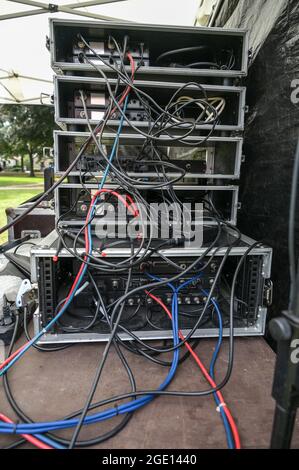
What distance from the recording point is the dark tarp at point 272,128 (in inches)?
34.3

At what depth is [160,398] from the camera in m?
0.65

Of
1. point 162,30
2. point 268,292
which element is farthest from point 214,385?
point 162,30

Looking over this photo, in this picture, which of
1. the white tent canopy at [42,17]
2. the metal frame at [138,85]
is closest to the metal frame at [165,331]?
the metal frame at [138,85]

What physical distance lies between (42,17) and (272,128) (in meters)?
2.09

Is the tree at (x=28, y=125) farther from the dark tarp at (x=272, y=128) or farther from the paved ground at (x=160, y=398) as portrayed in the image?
the paved ground at (x=160, y=398)

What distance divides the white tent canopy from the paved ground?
4.22 ft

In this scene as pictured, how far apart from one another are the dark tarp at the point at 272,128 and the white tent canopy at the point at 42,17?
102cm

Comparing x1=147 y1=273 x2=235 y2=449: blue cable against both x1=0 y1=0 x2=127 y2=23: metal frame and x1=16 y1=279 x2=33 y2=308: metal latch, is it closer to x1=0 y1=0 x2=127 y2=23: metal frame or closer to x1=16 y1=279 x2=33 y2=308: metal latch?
x1=16 y1=279 x2=33 y2=308: metal latch

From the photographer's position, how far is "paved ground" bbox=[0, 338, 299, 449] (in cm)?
54

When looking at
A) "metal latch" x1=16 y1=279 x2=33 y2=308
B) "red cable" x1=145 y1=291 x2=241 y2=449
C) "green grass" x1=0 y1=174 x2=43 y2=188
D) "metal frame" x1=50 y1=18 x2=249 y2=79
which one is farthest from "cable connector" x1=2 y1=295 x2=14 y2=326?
"green grass" x1=0 y1=174 x2=43 y2=188

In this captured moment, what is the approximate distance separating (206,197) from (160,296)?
1.66ft

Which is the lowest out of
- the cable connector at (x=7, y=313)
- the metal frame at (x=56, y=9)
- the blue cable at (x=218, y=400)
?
the blue cable at (x=218, y=400)

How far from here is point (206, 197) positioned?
3.85 ft
